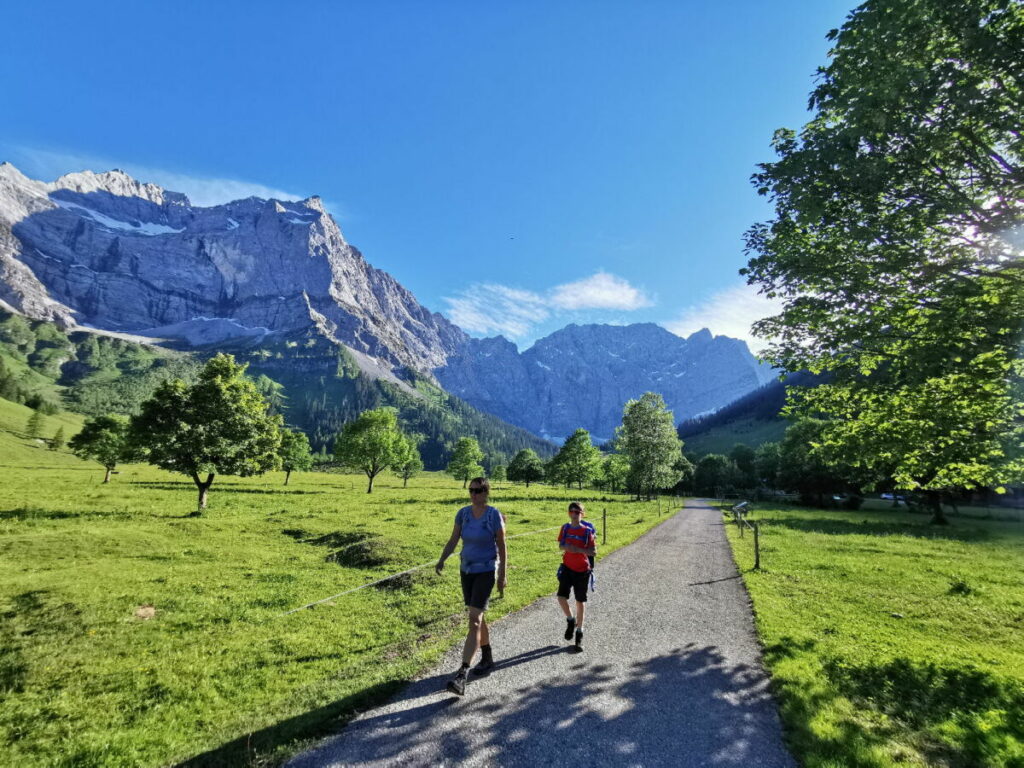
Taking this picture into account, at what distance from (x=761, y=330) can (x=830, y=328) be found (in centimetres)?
167

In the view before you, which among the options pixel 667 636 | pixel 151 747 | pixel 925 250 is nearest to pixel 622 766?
pixel 667 636

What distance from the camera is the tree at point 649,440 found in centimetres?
6125

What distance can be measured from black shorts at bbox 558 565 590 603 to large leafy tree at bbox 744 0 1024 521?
8292 mm

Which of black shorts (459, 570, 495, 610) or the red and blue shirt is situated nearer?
black shorts (459, 570, 495, 610)

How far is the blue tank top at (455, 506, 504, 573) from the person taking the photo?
8.32 meters

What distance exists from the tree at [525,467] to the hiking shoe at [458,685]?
4223 inches

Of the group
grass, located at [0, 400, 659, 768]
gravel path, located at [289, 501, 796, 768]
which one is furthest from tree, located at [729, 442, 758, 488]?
gravel path, located at [289, 501, 796, 768]

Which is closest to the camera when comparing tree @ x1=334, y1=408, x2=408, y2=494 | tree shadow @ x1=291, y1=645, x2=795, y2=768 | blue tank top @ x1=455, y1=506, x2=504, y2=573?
tree shadow @ x1=291, y1=645, x2=795, y2=768

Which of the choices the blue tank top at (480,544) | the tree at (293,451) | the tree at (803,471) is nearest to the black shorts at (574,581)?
the blue tank top at (480,544)

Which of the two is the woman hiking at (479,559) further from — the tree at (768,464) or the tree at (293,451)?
the tree at (768,464)

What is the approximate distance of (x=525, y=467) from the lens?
12100cm

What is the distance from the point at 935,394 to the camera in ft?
40.9

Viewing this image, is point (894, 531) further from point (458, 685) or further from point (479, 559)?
point (458, 685)

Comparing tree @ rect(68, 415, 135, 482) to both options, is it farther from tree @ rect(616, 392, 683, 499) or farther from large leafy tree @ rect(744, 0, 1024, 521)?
large leafy tree @ rect(744, 0, 1024, 521)
